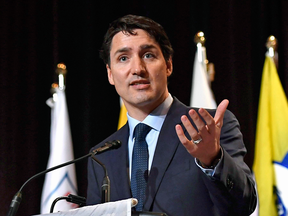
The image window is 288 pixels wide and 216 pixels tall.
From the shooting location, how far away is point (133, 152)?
5.72ft

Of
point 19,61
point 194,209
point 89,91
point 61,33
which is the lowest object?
point 194,209

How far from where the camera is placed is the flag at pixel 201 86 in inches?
121

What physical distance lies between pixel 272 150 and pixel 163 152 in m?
1.54

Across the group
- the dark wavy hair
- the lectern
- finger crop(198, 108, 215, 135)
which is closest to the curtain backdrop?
the dark wavy hair

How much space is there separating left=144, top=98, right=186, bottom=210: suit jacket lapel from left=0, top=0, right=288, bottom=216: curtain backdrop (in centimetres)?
189

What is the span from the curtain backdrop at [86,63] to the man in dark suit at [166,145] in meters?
1.76

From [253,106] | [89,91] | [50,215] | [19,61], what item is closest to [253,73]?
[253,106]

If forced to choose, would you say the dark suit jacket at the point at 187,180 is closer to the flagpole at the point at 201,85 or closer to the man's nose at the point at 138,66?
the man's nose at the point at 138,66

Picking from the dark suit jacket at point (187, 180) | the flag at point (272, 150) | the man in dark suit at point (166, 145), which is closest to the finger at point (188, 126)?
the man in dark suit at point (166, 145)

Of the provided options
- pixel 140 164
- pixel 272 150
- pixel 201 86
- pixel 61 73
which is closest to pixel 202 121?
pixel 140 164

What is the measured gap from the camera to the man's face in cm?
180

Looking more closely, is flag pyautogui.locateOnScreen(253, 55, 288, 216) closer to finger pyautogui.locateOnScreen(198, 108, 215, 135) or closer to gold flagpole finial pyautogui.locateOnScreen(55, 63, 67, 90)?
gold flagpole finial pyautogui.locateOnScreen(55, 63, 67, 90)

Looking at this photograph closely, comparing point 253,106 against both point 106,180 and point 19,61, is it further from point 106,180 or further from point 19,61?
point 106,180

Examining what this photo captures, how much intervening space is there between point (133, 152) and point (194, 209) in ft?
1.35
